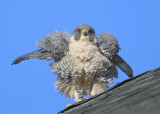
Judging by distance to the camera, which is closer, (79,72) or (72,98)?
(79,72)

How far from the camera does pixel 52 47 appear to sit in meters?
5.96

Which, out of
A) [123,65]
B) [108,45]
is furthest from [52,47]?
[123,65]

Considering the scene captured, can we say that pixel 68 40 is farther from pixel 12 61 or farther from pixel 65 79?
pixel 12 61

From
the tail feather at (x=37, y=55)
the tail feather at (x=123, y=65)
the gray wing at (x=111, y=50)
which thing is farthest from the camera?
the tail feather at (x=123, y=65)

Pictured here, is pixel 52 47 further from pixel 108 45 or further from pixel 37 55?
pixel 108 45

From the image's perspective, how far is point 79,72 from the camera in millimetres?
5746

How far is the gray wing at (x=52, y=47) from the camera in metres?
5.82

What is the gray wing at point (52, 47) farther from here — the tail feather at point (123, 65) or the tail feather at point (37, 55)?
the tail feather at point (123, 65)

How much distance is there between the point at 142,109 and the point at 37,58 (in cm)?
448

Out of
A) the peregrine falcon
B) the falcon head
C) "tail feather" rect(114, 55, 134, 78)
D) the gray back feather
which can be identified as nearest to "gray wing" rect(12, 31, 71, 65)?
the peregrine falcon

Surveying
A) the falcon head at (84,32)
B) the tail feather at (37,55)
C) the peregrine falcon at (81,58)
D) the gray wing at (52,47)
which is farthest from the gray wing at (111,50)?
the tail feather at (37,55)

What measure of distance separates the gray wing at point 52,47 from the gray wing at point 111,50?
2.04ft

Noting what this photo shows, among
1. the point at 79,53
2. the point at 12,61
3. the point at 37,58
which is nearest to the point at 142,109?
the point at 79,53

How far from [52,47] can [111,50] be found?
1.07 meters
